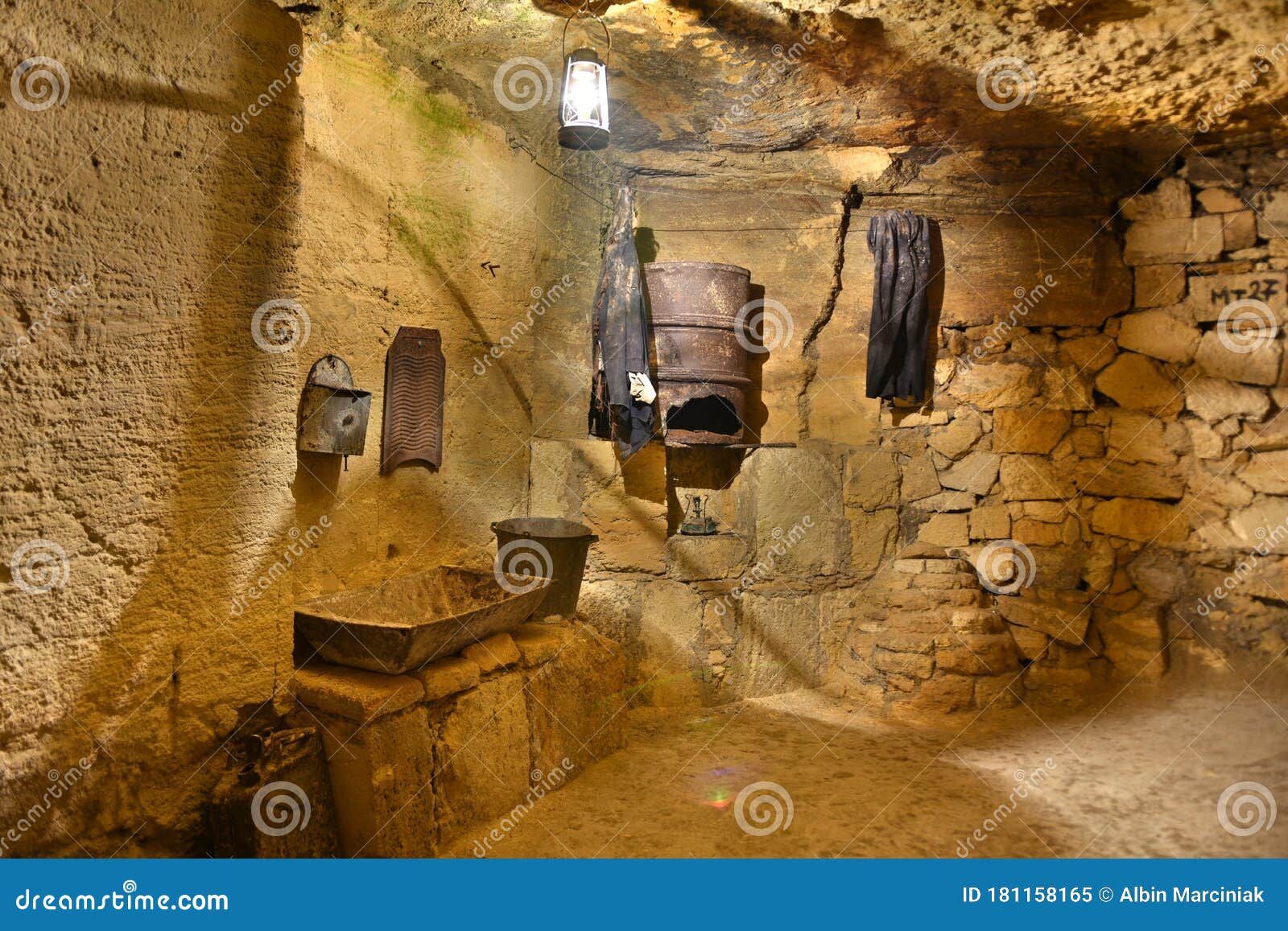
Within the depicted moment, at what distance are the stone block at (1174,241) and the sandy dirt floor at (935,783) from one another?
7.74 feet

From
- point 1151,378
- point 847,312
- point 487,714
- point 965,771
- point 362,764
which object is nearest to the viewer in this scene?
point 362,764

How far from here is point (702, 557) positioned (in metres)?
4.60

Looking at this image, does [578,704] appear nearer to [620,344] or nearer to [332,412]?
[332,412]

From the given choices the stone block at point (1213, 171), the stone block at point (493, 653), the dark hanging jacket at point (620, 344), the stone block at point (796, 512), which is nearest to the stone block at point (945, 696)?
the stone block at point (796, 512)

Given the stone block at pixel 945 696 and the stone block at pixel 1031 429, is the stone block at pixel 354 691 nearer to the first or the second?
the stone block at pixel 945 696

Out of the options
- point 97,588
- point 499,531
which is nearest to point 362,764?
point 97,588

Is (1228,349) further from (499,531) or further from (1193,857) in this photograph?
(499,531)

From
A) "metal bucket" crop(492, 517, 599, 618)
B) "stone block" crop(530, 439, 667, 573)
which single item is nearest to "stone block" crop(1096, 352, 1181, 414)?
"stone block" crop(530, 439, 667, 573)

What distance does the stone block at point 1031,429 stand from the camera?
457cm

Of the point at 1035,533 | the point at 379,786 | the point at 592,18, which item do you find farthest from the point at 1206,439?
the point at 379,786

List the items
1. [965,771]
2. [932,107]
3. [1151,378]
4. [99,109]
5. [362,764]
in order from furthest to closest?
[1151,378] < [932,107] < [965,771] < [362,764] < [99,109]

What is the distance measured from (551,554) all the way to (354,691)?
1.52m

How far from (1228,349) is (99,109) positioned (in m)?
5.19

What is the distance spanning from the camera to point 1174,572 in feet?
14.3
